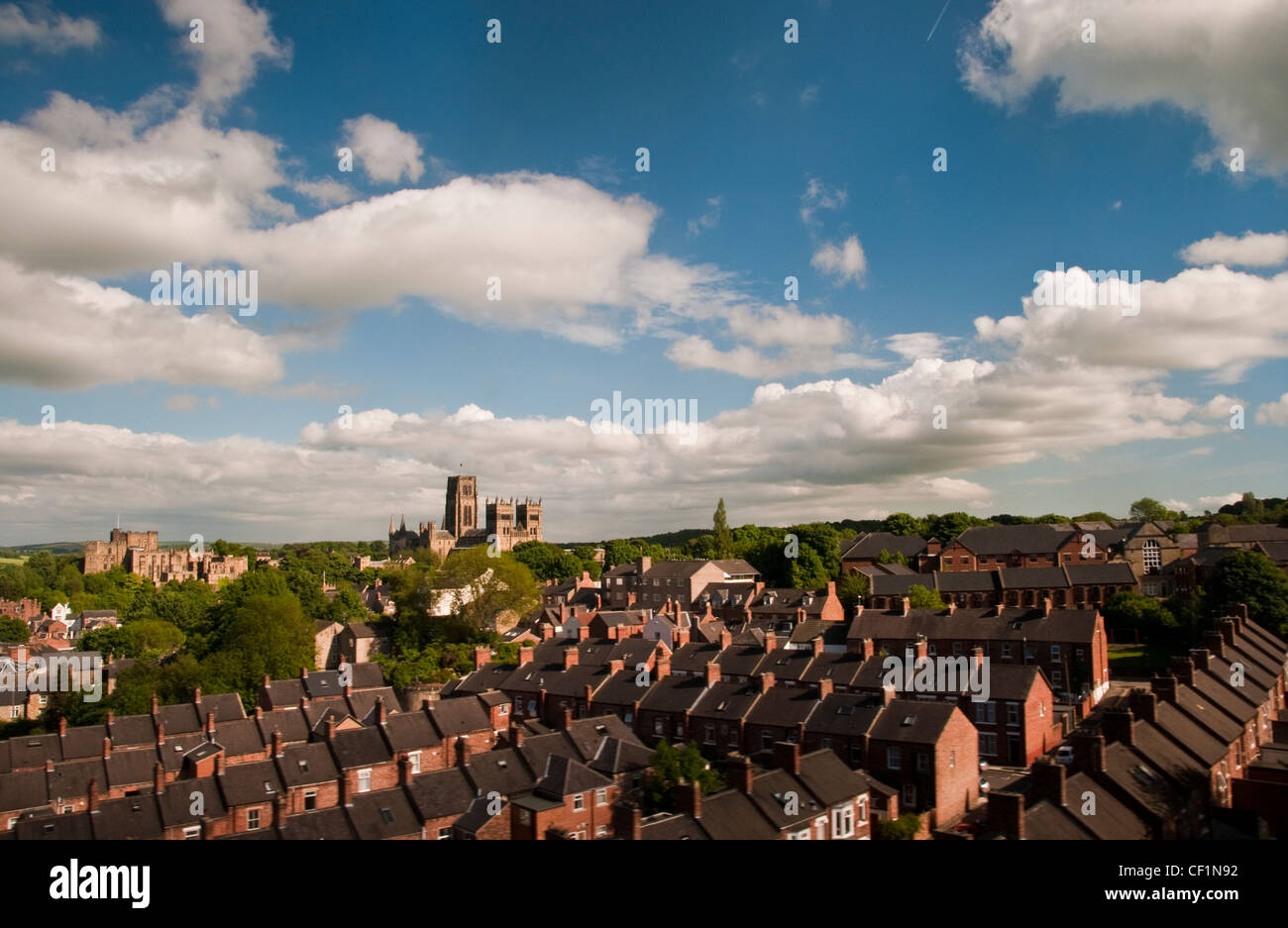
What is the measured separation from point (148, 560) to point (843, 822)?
169 m

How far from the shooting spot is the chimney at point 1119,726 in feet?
92.9

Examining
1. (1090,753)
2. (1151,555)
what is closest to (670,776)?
(1090,753)

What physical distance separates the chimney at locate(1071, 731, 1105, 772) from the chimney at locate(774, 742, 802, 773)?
926 centimetres

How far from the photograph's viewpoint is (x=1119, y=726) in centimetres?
2870

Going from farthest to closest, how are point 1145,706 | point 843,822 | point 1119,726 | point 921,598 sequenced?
point 921,598 < point 1145,706 < point 843,822 < point 1119,726

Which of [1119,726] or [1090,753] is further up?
[1119,726]

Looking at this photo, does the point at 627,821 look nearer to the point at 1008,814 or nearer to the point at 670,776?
the point at 670,776

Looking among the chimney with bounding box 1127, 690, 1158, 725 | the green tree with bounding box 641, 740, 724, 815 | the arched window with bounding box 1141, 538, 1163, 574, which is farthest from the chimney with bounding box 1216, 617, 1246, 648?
the arched window with bounding box 1141, 538, 1163, 574

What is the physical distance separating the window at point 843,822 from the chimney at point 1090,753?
8.19m

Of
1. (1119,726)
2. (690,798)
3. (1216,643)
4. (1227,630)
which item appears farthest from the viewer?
(1227,630)

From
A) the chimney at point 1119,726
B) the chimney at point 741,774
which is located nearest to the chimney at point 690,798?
the chimney at point 741,774

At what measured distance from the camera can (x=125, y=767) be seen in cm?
4356

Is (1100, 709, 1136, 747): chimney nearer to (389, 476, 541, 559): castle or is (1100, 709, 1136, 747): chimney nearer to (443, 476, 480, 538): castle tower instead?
(389, 476, 541, 559): castle
